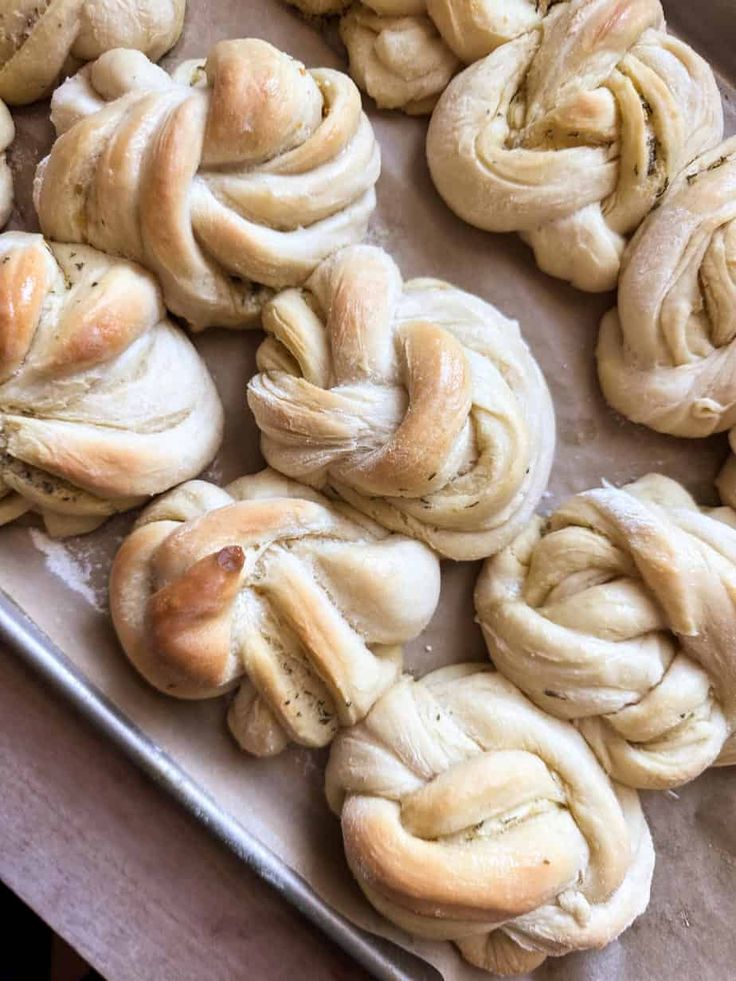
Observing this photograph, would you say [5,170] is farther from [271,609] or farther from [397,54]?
[271,609]

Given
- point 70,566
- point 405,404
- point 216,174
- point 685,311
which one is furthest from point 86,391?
point 685,311

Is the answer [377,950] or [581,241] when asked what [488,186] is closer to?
[581,241]

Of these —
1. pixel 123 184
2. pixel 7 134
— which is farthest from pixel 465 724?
pixel 7 134

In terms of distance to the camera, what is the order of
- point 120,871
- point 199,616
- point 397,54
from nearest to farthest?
point 199,616, point 120,871, point 397,54

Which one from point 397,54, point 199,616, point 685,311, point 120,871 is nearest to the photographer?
point 199,616

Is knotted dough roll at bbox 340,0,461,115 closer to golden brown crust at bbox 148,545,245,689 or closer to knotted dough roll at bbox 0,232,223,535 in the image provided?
knotted dough roll at bbox 0,232,223,535

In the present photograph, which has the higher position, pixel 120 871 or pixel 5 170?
pixel 5 170
